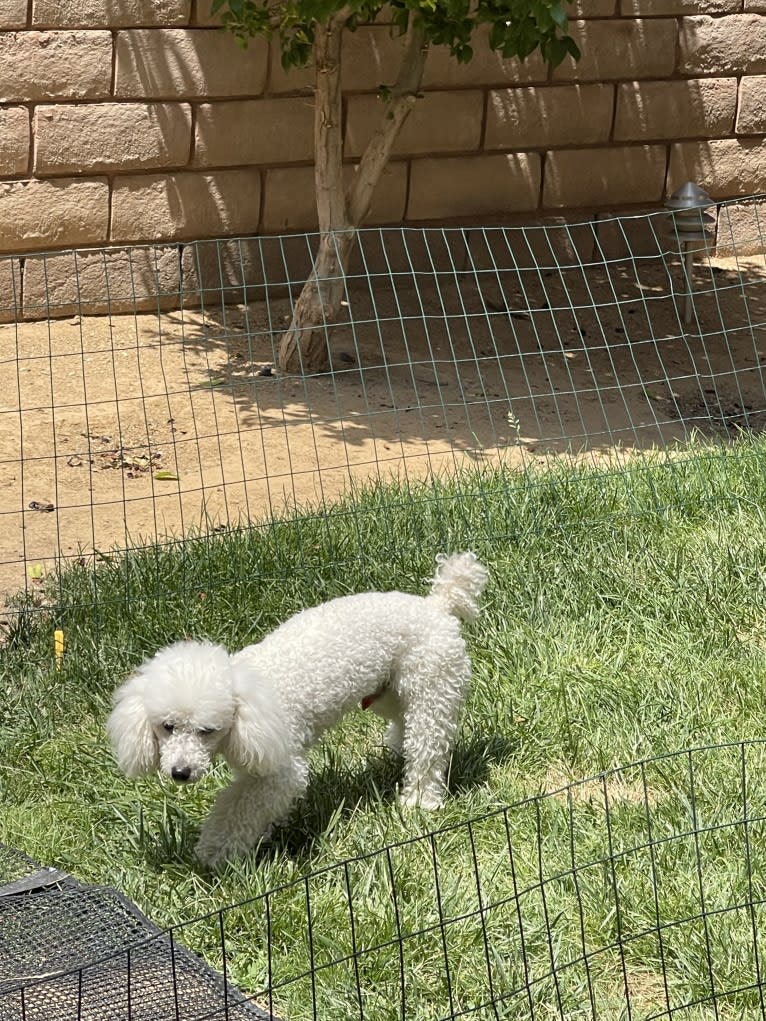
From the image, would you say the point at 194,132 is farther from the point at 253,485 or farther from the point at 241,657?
the point at 241,657

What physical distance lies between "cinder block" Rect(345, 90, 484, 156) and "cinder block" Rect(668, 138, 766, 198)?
1.76 meters

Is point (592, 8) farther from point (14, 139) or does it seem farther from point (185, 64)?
point (14, 139)

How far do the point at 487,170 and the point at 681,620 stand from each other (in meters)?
5.09

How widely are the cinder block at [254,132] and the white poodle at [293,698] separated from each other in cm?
493

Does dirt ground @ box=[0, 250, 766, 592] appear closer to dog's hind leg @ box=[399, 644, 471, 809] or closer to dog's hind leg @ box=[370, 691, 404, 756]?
dog's hind leg @ box=[370, 691, 404, 756]

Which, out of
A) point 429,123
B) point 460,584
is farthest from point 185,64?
point 460,584

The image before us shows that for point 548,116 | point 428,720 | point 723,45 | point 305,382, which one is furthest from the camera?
point 723,45

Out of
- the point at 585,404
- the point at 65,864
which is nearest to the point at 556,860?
the point at 65,864

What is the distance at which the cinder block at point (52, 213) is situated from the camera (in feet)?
25.4

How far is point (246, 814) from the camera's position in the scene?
3471 mm

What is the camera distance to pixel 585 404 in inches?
299

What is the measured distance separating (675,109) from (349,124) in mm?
2613

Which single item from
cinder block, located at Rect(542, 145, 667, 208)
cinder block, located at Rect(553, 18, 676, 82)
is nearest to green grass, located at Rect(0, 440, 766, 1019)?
cinder block, located at Rect(542, 145, 667, 208)

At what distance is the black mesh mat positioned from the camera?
287 cm
